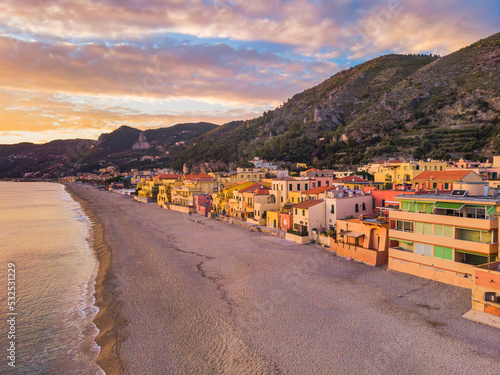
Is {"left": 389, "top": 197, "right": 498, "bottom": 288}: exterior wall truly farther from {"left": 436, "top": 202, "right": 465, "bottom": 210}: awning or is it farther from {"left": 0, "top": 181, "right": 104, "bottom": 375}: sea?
{"left": 0, "top": 181, "right": 104, "bottom": 375}: sea

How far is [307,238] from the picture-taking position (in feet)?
98.6

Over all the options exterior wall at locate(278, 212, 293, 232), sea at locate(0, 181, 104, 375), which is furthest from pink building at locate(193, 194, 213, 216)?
sea at locate(0, 181, 104, 375)

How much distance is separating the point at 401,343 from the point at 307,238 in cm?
1727

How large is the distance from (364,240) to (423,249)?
531 cm

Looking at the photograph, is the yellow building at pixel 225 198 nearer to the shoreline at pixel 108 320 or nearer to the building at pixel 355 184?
the building at pixel 355 184

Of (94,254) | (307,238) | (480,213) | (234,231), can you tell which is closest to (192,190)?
(234,231)

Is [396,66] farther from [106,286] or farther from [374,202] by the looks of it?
[106,286]

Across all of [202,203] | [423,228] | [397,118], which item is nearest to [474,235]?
[423,228]

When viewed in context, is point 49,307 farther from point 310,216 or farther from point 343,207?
point 343,207

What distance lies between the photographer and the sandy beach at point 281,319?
1196 cm

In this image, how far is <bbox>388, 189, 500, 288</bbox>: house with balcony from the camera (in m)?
17.2

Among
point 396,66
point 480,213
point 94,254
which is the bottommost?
point 94,254

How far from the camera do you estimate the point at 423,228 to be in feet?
65.1

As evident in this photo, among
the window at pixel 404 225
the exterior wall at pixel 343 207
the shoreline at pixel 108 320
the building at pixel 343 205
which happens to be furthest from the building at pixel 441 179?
the shoreline at pixel 108 320
